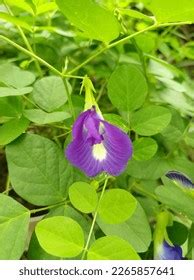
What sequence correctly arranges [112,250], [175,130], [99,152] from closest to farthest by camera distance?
1. [112,250]
2. [99,152]
3. [175,130]

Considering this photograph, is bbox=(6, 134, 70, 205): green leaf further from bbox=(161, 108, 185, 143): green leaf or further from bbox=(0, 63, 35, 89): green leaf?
bbox=(161, 108, 185, 143): green leaf

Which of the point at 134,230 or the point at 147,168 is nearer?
the point at 134,230

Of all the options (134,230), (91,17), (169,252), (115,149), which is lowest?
(169,252)

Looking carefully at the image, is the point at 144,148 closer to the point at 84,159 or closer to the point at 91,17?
the point at 84,159

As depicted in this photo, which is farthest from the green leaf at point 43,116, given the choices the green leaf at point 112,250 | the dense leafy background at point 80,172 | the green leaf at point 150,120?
the green leaf at point 112,250

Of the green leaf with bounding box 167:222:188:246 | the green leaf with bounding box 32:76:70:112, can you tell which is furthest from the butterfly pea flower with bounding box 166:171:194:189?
the green leaf with bounding box 32:76:70:112

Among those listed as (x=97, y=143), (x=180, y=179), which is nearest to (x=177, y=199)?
(x=180, y=179)
